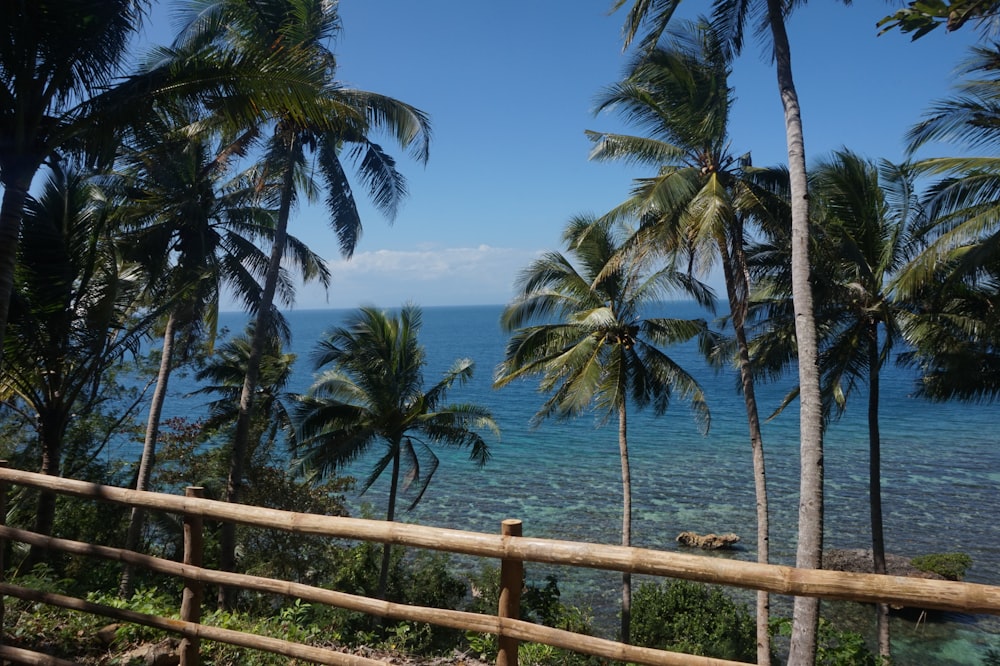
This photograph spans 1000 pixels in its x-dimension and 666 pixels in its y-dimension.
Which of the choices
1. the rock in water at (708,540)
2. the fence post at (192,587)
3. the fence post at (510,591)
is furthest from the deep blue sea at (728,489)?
the fence post at (510,591)

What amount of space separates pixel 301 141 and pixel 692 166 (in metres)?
8.39

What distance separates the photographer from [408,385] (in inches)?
699

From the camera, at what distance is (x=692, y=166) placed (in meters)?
12.9

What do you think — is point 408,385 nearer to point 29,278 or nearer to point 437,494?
point 29,278

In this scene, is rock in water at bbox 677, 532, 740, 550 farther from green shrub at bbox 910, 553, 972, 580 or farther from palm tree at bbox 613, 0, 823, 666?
palm tree at bbox 613, 0, 823, 666

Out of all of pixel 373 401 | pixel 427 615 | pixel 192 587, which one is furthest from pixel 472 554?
pixel 373 401

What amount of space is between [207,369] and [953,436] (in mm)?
44567

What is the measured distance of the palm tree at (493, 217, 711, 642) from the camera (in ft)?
50.9

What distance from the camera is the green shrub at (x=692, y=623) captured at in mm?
14773

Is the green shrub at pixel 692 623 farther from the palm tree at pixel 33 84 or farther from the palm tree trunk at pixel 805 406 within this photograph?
the palm tree at pixel 33 84

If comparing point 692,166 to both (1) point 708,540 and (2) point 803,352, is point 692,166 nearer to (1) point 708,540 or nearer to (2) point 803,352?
(2) point 803,352

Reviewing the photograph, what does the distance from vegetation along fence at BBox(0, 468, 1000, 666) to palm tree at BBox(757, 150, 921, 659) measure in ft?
A: 39.2

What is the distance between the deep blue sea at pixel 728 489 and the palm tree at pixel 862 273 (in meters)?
3.13

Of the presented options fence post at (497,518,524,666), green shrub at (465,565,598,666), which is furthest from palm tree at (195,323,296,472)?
fence post at (497,518,524,666)
